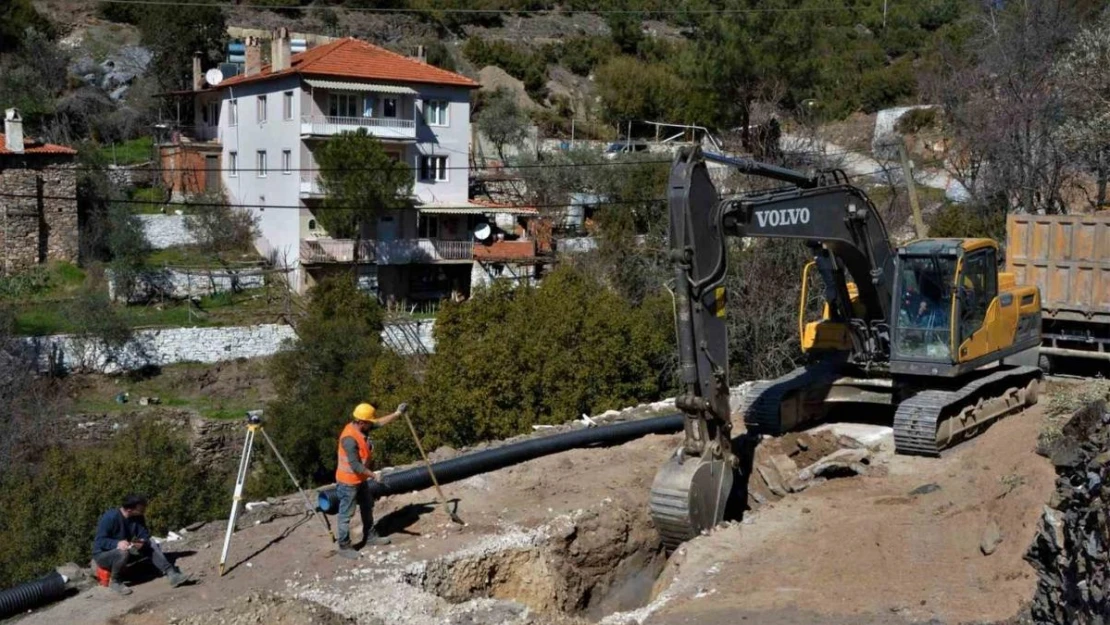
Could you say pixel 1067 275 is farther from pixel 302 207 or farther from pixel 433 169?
pixel 433 169

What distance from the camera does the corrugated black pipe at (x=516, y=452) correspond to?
14508mm

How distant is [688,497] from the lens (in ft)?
42.0

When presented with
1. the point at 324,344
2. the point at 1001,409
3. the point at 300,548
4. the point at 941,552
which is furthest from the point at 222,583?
the point at 324,344

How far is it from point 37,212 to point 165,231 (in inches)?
169

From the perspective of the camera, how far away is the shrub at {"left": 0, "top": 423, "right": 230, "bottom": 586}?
67.1 ft

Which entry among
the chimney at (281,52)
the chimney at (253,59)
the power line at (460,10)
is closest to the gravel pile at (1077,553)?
the chimney at (281,52)

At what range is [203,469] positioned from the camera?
27922 mm

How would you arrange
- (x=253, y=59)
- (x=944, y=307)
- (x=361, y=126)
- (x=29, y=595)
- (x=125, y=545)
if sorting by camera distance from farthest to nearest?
(x=253, y=59) < (x=361, y=126) < (x=944, y=307) < (x=125, y=545) < (x=29, y=595)

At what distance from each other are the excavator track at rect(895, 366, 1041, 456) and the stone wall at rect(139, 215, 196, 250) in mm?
30353

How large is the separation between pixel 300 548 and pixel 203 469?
16.0 metres

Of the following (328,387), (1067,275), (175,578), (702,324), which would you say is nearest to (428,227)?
(328,387)

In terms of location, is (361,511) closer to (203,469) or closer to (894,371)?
(894,371)

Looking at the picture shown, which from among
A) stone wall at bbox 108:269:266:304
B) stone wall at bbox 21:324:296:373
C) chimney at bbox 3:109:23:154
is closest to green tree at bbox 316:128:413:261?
stone wall at bbox 108:269:266:304

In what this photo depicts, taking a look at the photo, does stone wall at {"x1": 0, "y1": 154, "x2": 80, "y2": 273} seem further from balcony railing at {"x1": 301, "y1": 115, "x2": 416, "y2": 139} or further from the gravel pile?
the gravel pile
